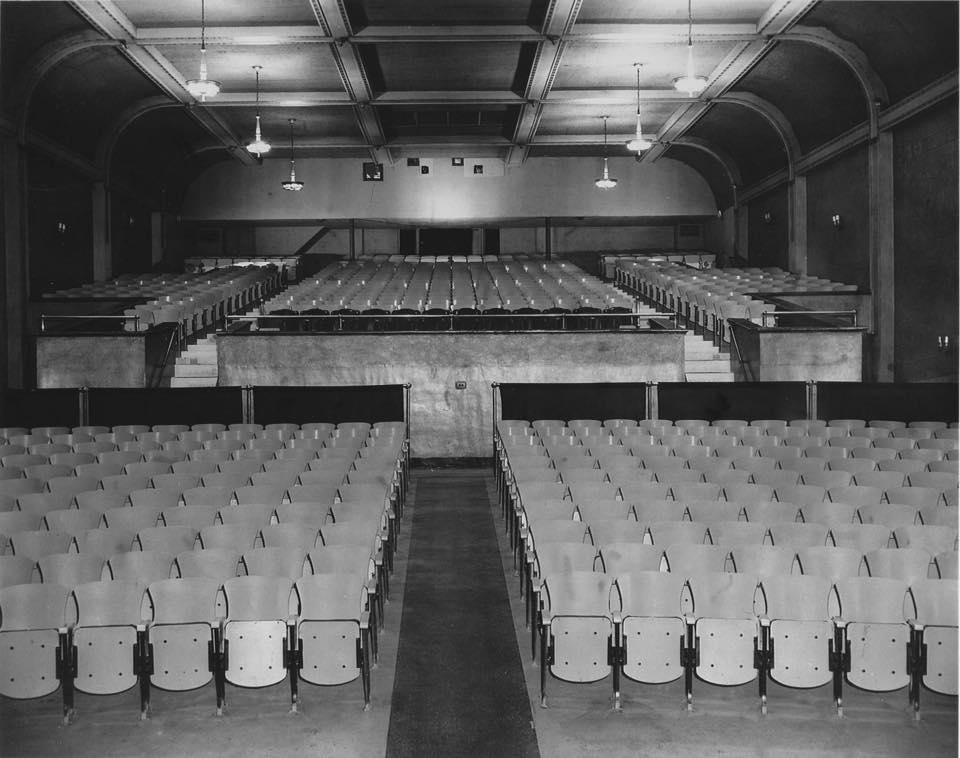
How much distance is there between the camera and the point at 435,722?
4.91 metres

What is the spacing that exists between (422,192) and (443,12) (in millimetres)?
11930

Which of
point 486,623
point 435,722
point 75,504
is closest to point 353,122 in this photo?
point 75,504

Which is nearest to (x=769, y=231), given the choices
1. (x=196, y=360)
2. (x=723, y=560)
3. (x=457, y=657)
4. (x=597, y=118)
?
(x=597, y=118)

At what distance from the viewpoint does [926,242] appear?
15.2 meters

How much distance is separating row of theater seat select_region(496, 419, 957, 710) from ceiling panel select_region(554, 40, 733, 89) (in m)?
9.84

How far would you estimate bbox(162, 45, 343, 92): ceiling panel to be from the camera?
1617 centimetres

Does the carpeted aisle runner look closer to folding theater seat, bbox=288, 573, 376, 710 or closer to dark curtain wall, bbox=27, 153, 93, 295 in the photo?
folding theater seat, bbox=288, 573, 376, 710

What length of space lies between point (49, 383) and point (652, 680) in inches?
453

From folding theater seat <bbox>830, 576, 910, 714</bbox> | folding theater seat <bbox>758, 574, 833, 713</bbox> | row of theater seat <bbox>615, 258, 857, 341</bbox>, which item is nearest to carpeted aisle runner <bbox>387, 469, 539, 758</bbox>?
folding theater seat <bbox>758, 574, 833, 713</bbox>

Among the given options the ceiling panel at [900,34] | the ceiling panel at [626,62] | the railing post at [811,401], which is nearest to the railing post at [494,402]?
the railing post at [811,401]

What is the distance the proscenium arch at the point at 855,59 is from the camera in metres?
15.4

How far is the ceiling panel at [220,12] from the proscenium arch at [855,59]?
8.19 metres

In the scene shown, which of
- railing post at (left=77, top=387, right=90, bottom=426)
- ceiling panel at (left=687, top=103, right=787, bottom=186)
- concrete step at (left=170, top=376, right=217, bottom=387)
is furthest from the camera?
ceiling panel at (left=687, top=103, right=787, bottom=186)

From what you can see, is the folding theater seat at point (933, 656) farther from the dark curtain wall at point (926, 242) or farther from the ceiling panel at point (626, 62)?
the ceiling panel at point (626, 62)
